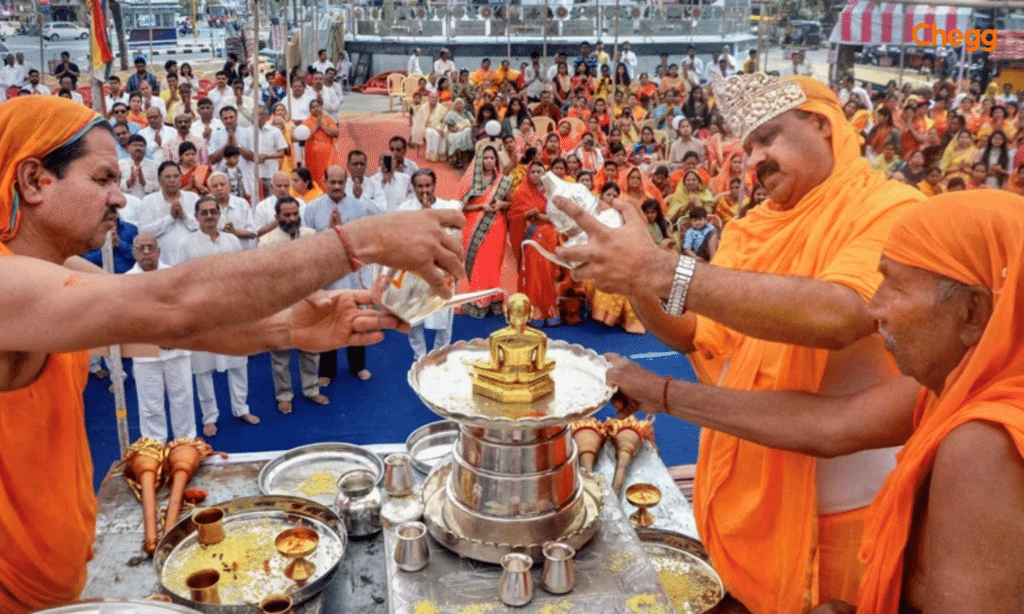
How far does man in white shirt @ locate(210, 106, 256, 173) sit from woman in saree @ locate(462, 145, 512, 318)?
3.45 m

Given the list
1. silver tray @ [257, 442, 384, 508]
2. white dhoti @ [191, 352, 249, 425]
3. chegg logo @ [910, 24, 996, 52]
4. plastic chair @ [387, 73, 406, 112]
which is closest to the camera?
silver tray @ [257, 442, 384, 508]

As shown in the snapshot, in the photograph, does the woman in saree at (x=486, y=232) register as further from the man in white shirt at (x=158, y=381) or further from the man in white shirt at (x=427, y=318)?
the man in white shirt at (x=158, y=381)

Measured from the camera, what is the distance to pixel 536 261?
885 cm

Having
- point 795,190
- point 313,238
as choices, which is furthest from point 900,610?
point 313,238

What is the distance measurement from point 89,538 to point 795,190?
207cm

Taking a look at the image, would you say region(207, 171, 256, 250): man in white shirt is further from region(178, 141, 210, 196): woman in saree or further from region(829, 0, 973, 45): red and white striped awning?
region(829, 0, 973, 45): red and white striped awning

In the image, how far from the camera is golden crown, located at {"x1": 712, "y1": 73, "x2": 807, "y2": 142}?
7.44 feet

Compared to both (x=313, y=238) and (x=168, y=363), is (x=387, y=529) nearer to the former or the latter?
(x=313, y=238)

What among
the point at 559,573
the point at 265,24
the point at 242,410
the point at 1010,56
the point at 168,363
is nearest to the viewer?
the point at 559,573

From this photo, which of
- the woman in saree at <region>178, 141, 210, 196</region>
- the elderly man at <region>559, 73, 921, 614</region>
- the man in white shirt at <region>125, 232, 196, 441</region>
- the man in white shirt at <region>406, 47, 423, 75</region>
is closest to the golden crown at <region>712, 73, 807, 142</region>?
the elderly man at <region>559, 73, 921, 614</region>

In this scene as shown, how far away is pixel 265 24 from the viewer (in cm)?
3231

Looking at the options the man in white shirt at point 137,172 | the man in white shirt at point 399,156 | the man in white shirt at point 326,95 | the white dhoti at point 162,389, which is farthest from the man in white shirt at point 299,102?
the white dhoti at point 162,389

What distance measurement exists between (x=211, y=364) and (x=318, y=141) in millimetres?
7121

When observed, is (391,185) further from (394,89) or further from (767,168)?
(394,89)
